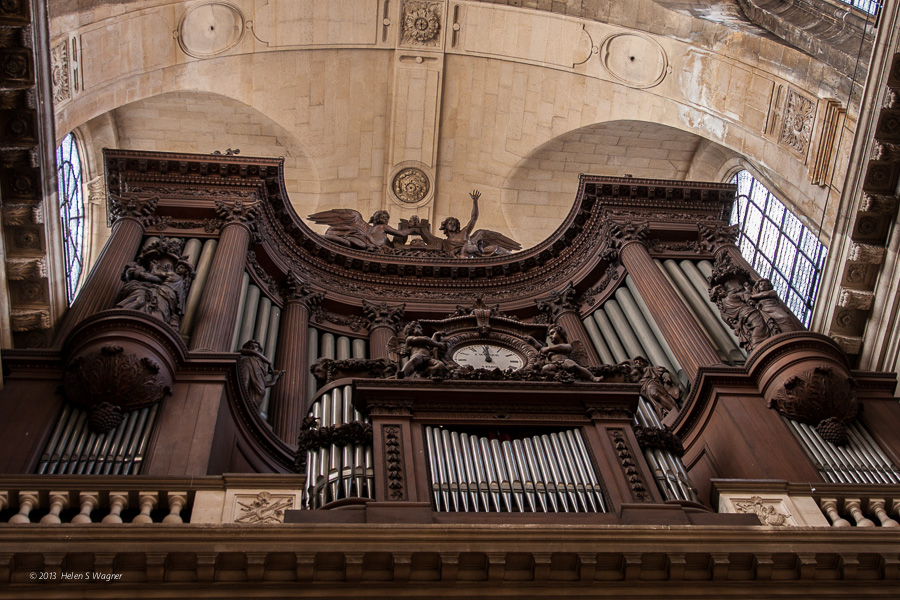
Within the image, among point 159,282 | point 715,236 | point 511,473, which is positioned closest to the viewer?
point 511,473

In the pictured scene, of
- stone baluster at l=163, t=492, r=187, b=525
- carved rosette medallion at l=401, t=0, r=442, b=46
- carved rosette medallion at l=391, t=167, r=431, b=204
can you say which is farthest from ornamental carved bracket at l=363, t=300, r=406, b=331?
stone baluster at l=163, t=492, r=187, b=525

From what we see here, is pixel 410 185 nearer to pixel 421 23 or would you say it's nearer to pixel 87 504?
pixel 421 23

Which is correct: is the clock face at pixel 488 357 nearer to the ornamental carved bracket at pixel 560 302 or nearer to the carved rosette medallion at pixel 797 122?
the ornamental carved bracket at pixel 560 302

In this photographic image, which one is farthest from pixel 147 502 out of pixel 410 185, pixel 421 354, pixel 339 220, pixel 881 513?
pixel 410 185

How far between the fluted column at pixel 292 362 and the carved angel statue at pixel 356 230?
8.51ft

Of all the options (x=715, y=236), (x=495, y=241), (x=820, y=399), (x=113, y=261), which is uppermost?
(x=495, y=241)

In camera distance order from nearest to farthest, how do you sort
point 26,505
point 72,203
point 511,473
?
point 26,505
point 511,473
point 72,203

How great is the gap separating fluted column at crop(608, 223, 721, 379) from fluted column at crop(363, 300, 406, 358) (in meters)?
4.45

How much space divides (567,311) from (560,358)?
7.36m

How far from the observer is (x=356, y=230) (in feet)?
73.0

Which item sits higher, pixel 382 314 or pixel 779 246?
pixel 779 246

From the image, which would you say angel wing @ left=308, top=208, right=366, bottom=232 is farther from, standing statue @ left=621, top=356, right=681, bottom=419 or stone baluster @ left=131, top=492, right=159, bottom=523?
stone baluster @ left=131, top=492, right=159, bottom=523

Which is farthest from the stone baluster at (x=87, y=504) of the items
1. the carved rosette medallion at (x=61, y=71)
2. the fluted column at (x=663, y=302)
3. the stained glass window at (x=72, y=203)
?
the stained glass window at (x=72, y=203)

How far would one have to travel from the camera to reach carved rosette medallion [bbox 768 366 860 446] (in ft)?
42.0
